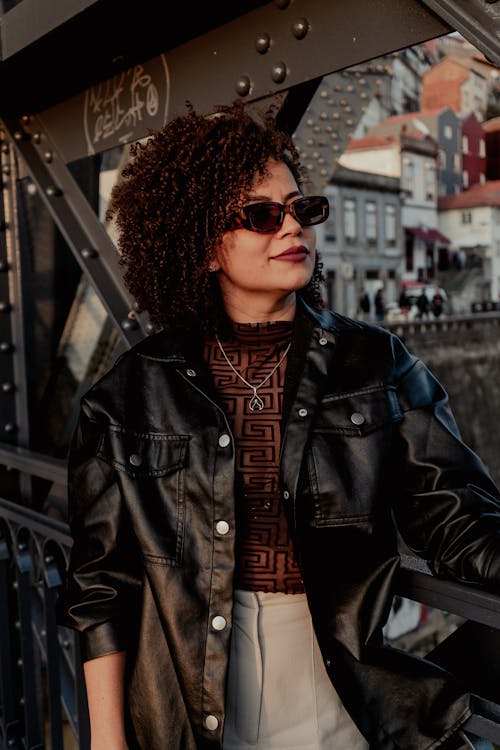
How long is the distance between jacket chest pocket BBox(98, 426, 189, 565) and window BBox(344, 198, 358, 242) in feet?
121

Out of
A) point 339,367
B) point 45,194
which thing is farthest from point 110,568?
point 45,194

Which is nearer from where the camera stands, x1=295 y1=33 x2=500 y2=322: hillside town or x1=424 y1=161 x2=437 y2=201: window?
x1=295 y1=33 x2=500 y2=322: hillside town

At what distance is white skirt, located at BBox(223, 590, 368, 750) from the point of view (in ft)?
5.58

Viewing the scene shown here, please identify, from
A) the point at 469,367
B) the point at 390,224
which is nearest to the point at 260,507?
the point at 469,367

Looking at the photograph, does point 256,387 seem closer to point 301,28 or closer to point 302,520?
point 302,520

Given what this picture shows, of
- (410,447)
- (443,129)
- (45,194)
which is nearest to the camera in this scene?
(410,447)

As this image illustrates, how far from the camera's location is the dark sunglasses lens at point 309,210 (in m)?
1.76

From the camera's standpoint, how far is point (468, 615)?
4.94ft

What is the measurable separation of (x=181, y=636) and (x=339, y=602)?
340 millimetres

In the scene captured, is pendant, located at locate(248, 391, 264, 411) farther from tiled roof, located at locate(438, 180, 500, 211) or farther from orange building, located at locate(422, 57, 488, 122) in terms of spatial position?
orange building, located at locate(422, 57, 488, 122)

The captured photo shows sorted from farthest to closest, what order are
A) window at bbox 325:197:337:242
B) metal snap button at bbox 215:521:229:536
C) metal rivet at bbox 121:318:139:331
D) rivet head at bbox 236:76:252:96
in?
window at bbox 325:197:337:242, metal rivet at bbox 121:318:139:331, rivet head at bbox 236:76:252:96, metal snap button at bbox 215:521:229:536

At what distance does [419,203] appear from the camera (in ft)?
152

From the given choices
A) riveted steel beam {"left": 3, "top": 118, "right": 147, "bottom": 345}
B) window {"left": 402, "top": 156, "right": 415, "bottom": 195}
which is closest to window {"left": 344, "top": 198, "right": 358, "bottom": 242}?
window {"left": 402, "top": 156, "right": 415, "bottom": 195}

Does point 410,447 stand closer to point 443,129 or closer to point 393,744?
point 393,744
